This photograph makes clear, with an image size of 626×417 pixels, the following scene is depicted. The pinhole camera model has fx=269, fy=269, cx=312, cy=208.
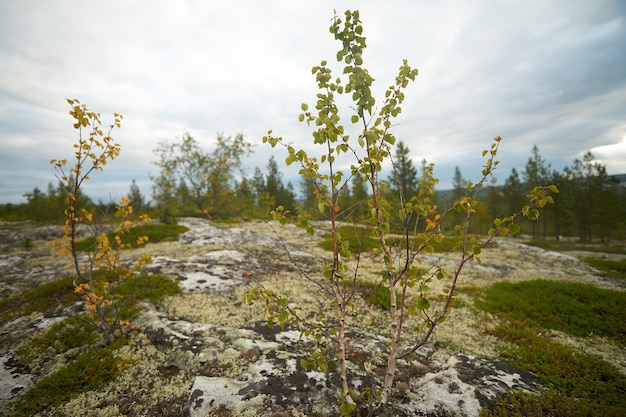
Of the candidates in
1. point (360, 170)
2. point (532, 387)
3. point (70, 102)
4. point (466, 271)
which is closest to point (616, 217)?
point (466, 271)

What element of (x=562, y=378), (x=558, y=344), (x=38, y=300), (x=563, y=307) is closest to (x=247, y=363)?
(x=562, y=378)

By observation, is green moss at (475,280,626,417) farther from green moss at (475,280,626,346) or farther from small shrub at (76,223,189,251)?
small shrub at (76,223,189,251)


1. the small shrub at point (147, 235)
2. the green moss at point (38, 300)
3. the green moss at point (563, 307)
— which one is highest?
the small shrub at point (147, 235)

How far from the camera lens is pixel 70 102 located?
581 cm

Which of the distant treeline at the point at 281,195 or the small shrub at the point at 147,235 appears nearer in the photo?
the small shrub at the point at 147,235

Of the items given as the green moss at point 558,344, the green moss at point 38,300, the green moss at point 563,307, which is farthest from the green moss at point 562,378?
the green moss at point 38,300

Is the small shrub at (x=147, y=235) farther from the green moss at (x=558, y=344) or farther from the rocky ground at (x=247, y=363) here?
the green moss at (x=558, y=344)

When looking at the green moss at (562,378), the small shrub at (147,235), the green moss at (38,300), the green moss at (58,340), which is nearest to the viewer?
the green moss at (562,378)

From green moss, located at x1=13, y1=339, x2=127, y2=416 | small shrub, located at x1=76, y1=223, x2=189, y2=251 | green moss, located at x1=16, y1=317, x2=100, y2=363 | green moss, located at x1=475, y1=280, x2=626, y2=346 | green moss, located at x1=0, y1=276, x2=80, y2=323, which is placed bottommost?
green moss, located at x1=475, y1=280, x2=626, y2=346

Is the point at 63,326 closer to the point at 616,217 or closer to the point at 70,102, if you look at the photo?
the point at 70,102

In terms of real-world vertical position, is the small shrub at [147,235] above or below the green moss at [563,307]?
above

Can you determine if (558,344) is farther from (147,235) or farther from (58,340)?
(147,235)

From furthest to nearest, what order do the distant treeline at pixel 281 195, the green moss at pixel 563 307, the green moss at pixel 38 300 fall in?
the distant treeline at pixel 281 195 → the green moss at pixel 563 307 → the green moss at pixel 38 300

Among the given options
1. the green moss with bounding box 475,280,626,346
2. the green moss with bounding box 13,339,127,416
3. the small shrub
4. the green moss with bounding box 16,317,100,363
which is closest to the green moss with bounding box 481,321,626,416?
the green moss with bounding box 475,280,626,346
